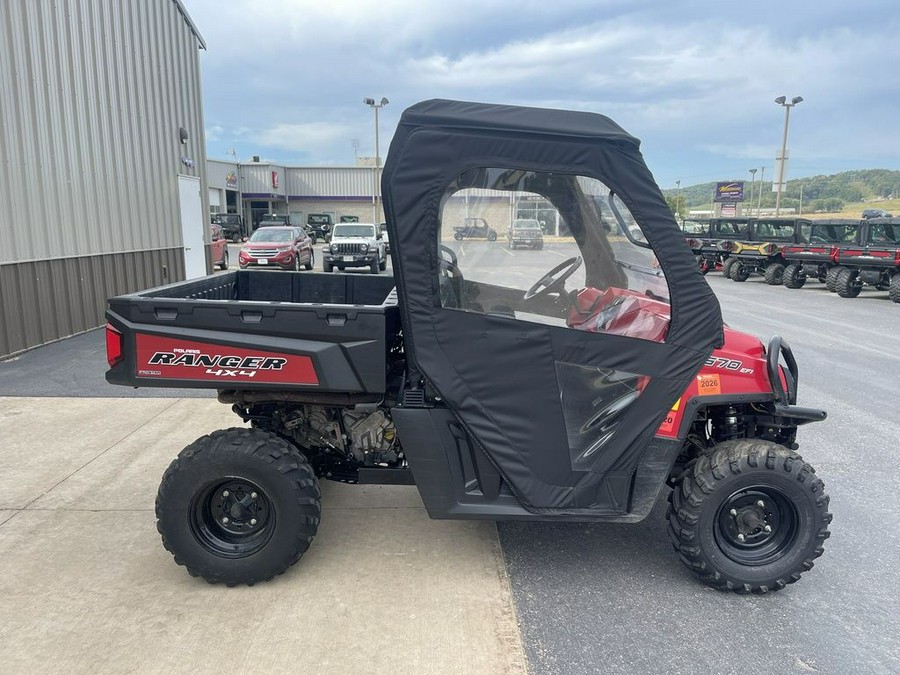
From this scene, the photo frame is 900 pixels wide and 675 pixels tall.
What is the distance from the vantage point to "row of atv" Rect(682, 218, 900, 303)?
16.7 m

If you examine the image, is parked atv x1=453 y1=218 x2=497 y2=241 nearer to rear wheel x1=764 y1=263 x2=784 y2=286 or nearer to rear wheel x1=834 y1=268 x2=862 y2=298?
rear wheel x1=834 y1=268 x2=862 y2=298

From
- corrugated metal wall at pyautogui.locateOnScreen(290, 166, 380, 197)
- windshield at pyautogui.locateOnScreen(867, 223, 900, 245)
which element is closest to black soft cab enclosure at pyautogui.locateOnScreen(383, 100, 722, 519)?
windshield at pyautogui.locateOnScreen(867, 223, 900, 245)

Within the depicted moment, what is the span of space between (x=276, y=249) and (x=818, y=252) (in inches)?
640

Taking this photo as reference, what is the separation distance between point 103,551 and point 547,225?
310cm

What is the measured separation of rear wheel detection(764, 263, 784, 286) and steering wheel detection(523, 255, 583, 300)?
19849mm

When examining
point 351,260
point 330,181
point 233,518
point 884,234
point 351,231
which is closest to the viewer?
point 233,518

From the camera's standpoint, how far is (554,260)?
3285 millimetres

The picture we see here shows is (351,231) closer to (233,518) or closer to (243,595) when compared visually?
(233,518)

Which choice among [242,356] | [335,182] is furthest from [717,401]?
[335,182]

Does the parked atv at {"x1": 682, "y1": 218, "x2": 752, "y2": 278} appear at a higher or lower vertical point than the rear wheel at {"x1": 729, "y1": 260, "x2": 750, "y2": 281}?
higher

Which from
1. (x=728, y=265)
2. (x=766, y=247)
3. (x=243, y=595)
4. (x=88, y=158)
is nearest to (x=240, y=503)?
(x=243, y=595)

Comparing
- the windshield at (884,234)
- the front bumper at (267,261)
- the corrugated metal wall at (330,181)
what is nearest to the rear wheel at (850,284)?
the windshield at (884,234)

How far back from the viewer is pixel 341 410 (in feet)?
12.0

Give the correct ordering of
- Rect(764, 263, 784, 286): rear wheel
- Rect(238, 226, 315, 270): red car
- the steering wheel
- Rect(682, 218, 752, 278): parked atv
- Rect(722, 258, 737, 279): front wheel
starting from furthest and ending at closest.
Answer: Rect(682, 218, 752, 278): parked atv → Rect(722, 258, 737, 279): front wheel → Rect(238, 226, 315, 270): red car → Rect(764, 263, 784, 286): rear wheel → the steering wheel
